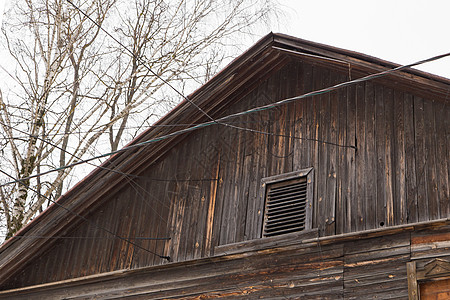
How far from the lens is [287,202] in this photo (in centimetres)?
1004

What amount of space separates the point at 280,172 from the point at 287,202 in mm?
571

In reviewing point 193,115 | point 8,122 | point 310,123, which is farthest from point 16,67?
point 310,123

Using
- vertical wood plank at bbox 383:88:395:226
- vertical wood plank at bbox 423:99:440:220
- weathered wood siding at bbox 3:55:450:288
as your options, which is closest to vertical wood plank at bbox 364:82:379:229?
weathered wood siding at bbox 3:55:450:288

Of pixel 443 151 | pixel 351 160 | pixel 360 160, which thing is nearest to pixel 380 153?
pixel 360 160

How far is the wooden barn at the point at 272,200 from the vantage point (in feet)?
28.9

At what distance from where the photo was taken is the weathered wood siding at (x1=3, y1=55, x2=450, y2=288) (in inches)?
357

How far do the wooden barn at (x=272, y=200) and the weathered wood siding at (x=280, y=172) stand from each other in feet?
0.07

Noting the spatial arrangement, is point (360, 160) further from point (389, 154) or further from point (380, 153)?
point (389, 154)

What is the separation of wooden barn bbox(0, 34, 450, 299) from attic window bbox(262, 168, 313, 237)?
22mm

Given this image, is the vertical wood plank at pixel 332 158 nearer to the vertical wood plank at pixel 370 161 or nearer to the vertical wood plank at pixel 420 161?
the vertical wood plank at pixel 370 161

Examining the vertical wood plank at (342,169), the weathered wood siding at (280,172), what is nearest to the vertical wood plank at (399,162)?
the weathered wood siding at (280,172)

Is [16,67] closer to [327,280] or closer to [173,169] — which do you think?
[173,169]

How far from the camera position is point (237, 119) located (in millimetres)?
11508

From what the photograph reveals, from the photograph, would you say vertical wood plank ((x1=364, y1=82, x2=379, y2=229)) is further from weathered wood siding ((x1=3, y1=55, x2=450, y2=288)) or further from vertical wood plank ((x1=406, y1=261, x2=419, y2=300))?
vertical wood plank ((x1=406, y1=261, x2=419, y2=300))
